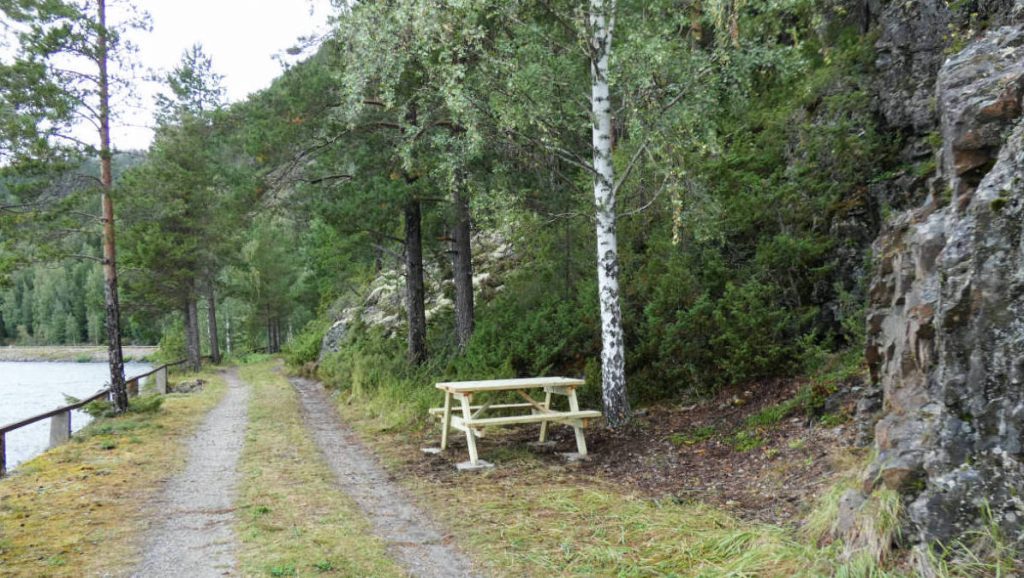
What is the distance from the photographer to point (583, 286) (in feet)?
34.8

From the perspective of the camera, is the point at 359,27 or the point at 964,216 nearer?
the point at 964,216

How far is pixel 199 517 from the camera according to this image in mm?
5770

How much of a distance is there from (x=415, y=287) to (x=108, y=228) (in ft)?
19.2

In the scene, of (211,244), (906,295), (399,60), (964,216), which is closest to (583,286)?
(399,60)

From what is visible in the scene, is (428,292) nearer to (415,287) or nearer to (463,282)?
(415,287)

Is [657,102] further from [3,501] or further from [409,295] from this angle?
[3,501]

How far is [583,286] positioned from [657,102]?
11.1 feet

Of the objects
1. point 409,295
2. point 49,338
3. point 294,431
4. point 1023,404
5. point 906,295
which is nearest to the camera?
point 1023,404

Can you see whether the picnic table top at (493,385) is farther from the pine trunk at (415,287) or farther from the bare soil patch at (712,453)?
the pine trunk at (415,287)

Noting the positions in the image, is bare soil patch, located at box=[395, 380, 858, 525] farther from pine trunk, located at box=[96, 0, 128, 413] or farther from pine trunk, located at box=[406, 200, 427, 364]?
pine trunk, located at box=[96, 0, 128, 413]

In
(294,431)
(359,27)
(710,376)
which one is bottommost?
(294,431)

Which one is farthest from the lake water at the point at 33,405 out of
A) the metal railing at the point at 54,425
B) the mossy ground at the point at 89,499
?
the mossy ground at the point at 89,499

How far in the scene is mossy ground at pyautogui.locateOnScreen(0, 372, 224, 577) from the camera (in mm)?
4750

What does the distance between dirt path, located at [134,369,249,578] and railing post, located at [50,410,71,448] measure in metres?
1.97
